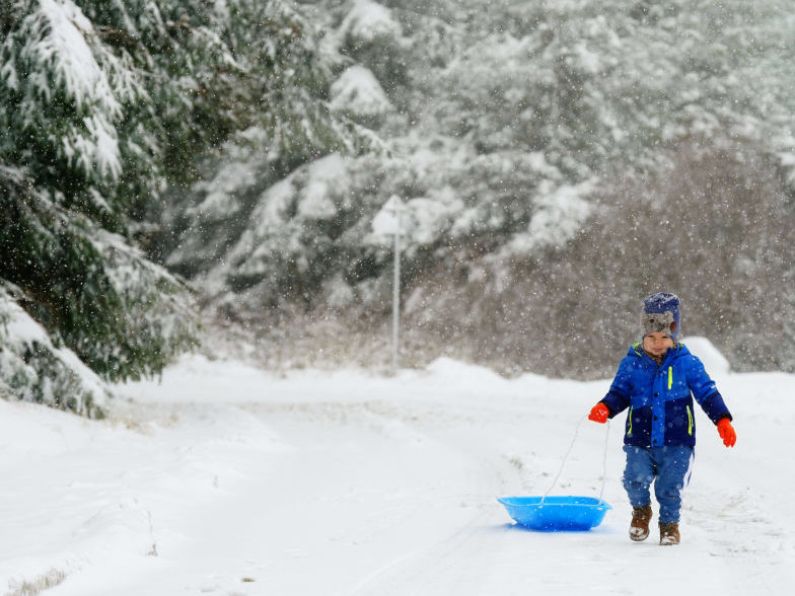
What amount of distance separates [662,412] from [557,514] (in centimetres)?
91

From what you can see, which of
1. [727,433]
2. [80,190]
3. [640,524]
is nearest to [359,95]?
[80,190]

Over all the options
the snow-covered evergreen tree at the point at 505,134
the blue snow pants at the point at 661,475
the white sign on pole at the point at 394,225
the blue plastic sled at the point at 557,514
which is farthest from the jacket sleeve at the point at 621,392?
the snow-covered evergreen tree at the point at 505,134

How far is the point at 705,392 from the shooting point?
6.48 m

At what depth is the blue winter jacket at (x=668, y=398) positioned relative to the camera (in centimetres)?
649

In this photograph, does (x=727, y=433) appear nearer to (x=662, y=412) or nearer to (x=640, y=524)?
(x=662, y=412)

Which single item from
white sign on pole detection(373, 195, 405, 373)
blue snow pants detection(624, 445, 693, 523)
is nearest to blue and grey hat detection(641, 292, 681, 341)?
blue snow pants detection(624, 445, 693, 523)

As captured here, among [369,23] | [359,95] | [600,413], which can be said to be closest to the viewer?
[600,413]

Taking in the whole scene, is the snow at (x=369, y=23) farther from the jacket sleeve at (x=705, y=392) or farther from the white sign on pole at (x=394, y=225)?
the jacket sleeve at (x=705, y=392)

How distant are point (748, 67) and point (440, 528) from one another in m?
25.7

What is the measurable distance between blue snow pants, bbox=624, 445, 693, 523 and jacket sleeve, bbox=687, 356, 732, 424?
27cm

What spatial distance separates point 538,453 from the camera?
37.2 ft

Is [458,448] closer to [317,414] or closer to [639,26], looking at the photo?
[317,414]

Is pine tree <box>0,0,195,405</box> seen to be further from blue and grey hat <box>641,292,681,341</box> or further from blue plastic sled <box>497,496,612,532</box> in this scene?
blue and grey hat <box>641,292,681,341</box>

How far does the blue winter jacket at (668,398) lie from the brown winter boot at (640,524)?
384 millimetres
